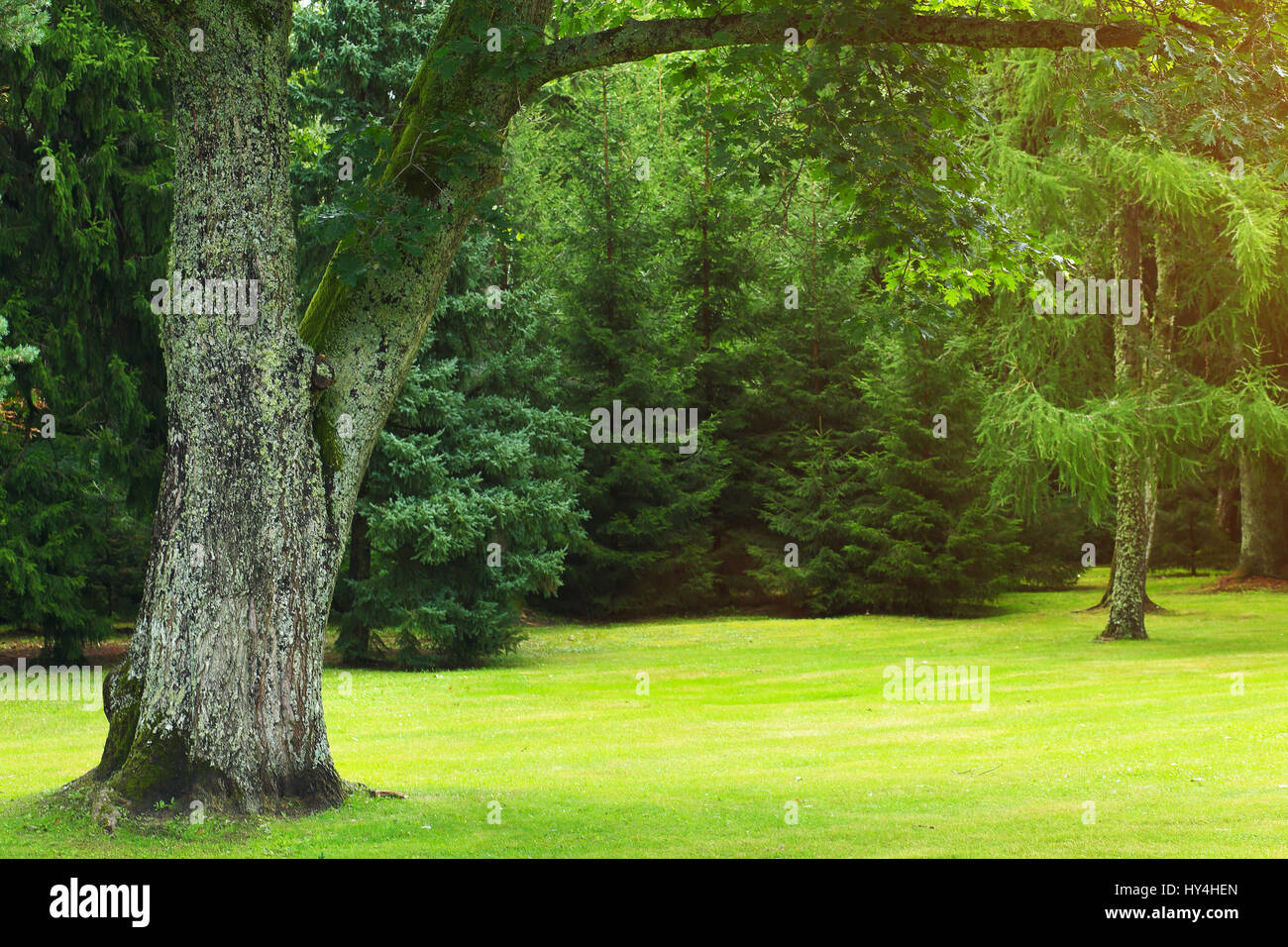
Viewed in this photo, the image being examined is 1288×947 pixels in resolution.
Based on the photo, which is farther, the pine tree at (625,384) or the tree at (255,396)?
the pine tree at (625,384)

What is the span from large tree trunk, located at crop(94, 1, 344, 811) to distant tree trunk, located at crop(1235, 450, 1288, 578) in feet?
92.3

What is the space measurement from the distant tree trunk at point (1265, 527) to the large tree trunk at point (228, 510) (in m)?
28.1

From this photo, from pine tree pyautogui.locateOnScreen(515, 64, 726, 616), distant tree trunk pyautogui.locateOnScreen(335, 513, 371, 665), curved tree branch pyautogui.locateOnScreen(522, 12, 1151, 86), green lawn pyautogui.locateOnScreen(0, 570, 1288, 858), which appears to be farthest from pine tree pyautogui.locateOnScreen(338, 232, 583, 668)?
curved tree branch pyautogui.locateOnScreen(522, 12, 1151, 86)

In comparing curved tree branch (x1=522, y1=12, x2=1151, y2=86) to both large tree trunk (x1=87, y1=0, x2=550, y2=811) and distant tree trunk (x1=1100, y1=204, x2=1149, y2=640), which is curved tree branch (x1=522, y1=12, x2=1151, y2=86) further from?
distant tree trunk (x1=1100, y1=204, x2=1149, y2=640)

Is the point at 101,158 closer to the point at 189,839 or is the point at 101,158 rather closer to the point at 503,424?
the point at 503,424

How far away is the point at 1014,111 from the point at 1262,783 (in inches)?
607

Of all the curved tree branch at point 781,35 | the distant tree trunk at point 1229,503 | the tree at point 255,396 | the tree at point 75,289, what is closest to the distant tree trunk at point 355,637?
the tree at point 75,289

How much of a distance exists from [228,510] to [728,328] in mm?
23572

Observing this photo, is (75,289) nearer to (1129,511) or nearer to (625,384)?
(625,384)

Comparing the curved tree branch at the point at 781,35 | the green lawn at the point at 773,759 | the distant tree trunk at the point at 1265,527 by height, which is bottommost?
the green lawn at the point at 773,759

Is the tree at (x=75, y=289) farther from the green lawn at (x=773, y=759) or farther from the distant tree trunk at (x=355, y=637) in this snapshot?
the distant tree trunk at (x=355, y=637)

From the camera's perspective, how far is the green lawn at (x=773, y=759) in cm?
760

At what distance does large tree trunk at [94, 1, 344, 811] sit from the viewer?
306 inches

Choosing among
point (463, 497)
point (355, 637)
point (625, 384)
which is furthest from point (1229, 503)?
point (355, 637)
